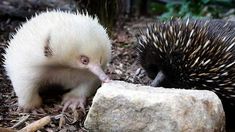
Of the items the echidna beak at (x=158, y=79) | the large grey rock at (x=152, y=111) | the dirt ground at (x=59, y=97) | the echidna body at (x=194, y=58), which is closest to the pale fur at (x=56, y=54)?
the dirt ground at (x=59, y=97)

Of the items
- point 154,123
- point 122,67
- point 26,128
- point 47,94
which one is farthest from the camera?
point 122,67

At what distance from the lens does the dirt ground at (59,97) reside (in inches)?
137

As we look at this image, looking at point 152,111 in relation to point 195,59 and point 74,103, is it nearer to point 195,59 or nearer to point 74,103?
point 74,103

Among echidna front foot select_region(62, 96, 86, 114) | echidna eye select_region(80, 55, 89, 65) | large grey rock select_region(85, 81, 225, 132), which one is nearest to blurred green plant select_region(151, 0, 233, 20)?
echidna front foot select_region(62, 96, 86, 114)

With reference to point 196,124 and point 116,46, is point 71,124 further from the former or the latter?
point 116,46

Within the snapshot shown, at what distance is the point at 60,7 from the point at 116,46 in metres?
0.95

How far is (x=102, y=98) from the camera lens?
114 inches

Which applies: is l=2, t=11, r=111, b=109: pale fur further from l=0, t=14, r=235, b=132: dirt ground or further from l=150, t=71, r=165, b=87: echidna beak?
l=150, t=71, r=165, b=87: echidna beak

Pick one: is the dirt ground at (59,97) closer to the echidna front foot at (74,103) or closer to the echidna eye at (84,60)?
the echidna front foot at (74,103)

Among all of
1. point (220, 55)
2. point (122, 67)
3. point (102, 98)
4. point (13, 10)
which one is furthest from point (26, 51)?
point (13, 10)

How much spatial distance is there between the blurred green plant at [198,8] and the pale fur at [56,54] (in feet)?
14.5

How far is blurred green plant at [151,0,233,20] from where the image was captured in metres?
7.96

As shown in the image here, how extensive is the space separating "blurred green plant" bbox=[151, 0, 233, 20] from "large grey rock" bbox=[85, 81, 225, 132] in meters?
5.00

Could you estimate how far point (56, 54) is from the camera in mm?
3223
